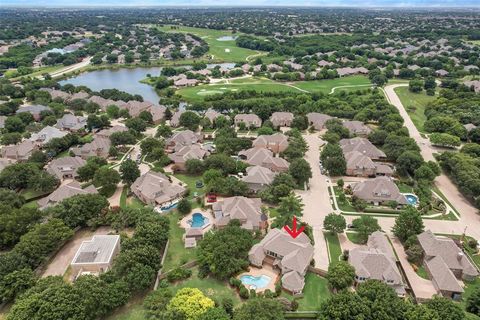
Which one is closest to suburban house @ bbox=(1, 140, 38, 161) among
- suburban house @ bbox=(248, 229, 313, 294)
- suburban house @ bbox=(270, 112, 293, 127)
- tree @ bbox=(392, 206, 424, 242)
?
suburban house @ bbox=(248, 229, 313, 294)

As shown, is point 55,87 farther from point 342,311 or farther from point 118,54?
point 342,311

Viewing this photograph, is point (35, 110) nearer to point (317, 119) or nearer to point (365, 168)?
point (317, 119)

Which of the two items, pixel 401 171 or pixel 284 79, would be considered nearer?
pixel 401 171

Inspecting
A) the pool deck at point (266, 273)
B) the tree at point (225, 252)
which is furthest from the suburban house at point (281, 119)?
the pool deck at point (266, 273)

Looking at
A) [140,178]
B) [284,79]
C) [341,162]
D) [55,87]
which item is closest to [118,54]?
[55,87]

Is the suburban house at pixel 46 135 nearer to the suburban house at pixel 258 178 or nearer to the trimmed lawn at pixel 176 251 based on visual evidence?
the trimmed lawn at pixel 176 251

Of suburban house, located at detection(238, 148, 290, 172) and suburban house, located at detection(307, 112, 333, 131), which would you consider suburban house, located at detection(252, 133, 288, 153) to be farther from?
suburban house, located at detection(307, 112, 333, 131)
